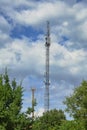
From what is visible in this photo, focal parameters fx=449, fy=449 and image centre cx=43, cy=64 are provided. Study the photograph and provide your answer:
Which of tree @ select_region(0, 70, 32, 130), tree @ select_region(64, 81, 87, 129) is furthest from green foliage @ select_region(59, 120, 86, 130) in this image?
tree @ select_region(0, 70, 32, 130)

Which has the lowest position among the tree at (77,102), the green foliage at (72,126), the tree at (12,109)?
the tree at (12,109)

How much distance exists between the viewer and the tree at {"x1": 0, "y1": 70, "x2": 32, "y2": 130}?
A: 115 ft

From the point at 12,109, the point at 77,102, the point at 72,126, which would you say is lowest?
the point at 12,109

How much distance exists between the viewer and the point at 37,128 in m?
36.2

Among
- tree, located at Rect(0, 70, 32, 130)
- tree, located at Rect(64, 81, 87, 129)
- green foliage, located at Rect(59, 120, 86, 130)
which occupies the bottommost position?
tree, located at Rect(0, 70, 32, 130)

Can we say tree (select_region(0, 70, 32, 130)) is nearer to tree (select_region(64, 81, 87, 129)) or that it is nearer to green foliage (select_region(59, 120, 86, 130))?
green foliage (select_region(59, 120, 86, 130))

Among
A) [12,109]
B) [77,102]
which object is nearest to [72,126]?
[77,102]

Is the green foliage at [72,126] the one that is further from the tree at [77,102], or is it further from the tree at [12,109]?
the tree at [12,109]

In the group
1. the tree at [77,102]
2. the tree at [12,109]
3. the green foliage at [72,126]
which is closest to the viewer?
the tree at [12,109]

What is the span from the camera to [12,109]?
35375 millimetres

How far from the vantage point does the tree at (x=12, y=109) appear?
34.9 m

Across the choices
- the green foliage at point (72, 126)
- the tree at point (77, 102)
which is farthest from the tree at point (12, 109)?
the tree at point (77, 102)

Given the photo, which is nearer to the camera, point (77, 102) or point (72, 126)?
point (72, 126)

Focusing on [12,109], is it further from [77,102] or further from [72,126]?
[77,102]
